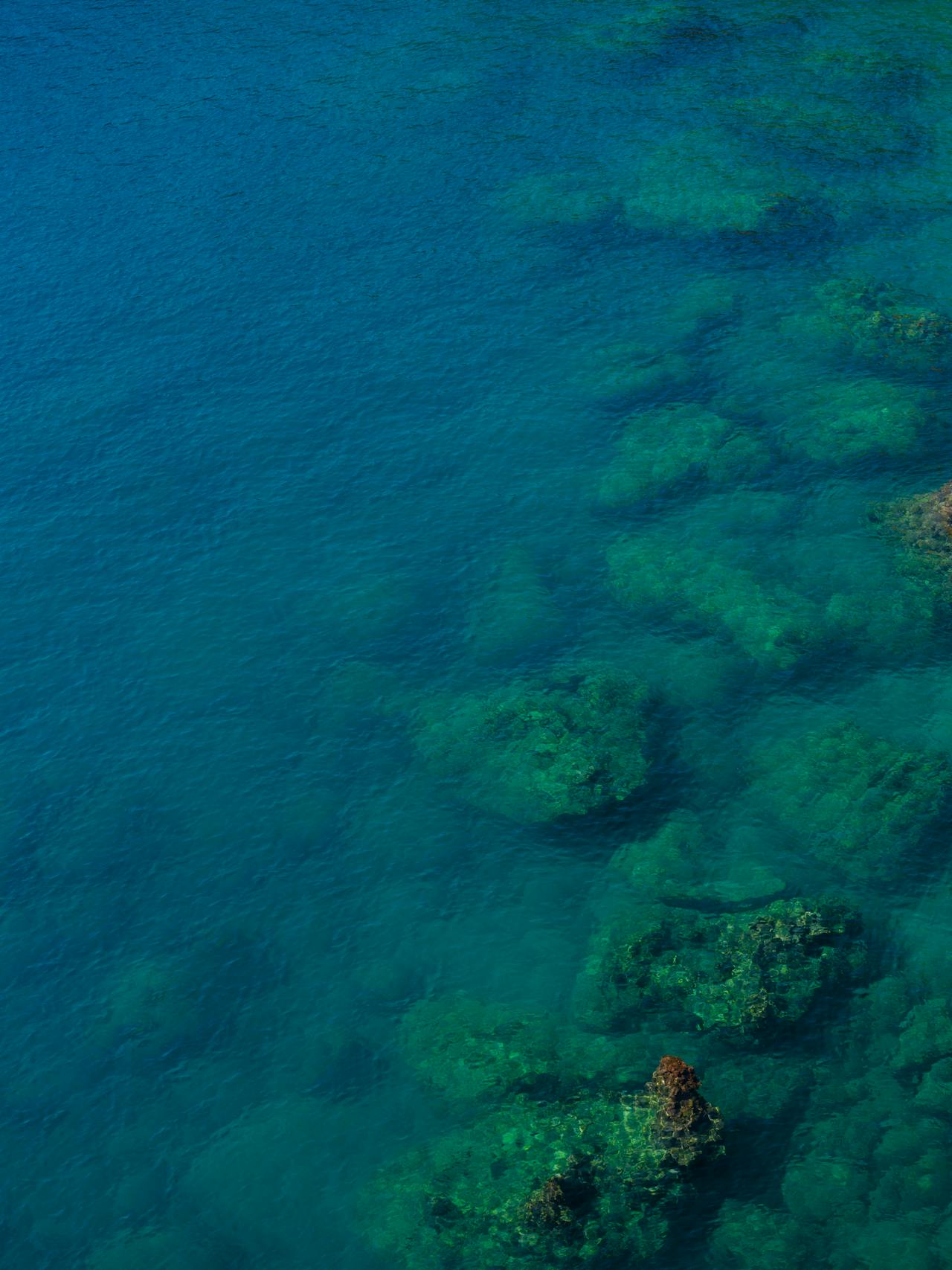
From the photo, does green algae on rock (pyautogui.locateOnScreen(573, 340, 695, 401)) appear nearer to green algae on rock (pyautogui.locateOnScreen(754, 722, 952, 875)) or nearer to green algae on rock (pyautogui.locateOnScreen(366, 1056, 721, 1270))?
green algae on rock (pyautogui.locateOnScreen(754, 722, 952, 875))

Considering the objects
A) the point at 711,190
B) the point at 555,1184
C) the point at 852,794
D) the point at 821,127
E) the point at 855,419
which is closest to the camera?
the point at 555,1184

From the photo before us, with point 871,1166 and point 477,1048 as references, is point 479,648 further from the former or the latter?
point 871,1166

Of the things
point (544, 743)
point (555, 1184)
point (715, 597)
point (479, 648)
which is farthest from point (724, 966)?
point (479, 648)

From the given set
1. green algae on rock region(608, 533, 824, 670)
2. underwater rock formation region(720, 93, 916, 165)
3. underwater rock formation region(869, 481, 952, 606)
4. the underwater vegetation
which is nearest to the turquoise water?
the underwater vegetation

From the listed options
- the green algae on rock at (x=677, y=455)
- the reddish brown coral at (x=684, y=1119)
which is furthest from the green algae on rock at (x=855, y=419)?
the reddish brown coral at (x=684, y=1119)

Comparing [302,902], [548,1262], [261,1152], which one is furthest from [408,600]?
[548,1262]

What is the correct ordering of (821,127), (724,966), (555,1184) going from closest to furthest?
(555,1184)
(724,966)
(821,127)
